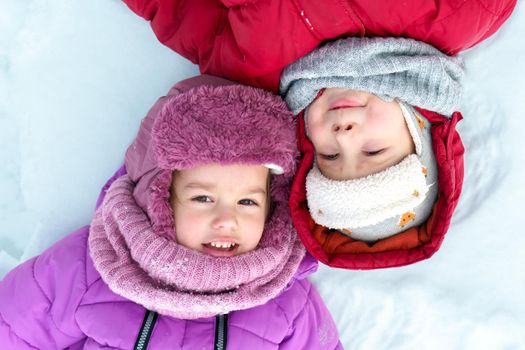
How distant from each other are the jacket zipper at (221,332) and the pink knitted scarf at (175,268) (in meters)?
0.03

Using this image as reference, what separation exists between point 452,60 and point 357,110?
0.28 meters

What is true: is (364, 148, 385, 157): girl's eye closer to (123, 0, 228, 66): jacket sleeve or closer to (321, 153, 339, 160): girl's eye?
(321, 153, 339, 160): girl's eye

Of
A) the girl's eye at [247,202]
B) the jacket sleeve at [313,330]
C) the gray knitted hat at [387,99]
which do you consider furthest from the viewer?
the jacket sleeve at [313,330]

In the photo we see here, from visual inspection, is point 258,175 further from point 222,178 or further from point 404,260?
point 404,260

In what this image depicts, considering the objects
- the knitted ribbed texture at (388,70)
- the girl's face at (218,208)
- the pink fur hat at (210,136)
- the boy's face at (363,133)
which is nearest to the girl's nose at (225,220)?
the girl's face at (218,208)

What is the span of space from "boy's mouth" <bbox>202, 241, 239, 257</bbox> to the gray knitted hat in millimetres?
218

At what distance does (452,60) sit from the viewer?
51.9 inches


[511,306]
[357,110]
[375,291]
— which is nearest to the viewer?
[357,110]

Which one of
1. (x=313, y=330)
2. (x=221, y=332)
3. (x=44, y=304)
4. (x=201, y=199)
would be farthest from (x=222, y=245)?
(x=44, y=304)

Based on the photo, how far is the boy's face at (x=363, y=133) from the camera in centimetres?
124

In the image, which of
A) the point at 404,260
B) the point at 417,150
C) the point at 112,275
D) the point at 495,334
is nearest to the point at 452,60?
the point at 417,150

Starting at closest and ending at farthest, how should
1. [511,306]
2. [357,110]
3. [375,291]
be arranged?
1. [357,110]
2. [511,306]
3. [375,291]

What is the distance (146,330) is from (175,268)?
209 mm

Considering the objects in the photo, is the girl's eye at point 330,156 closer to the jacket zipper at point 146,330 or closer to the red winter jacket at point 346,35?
the red winter jacket at point 346,35
